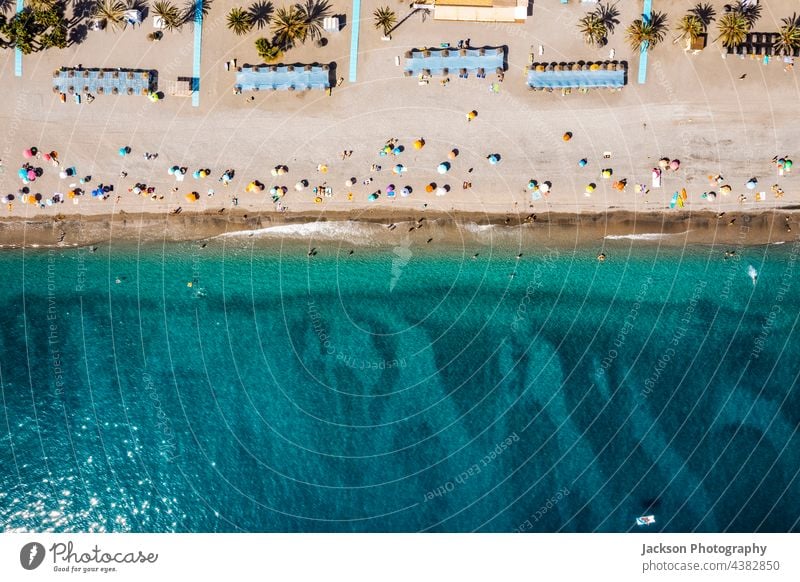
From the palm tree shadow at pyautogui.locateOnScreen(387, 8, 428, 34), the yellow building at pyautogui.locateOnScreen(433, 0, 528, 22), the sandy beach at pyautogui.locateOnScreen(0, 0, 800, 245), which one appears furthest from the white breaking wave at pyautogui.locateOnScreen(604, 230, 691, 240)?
the palm tree shadow at pyautogui.locateOnScreen(387, 8, 428, 34)

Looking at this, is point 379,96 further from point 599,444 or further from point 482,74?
point 599,444

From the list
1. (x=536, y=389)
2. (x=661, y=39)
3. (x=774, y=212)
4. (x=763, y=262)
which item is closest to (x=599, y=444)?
(x=536, y=389)

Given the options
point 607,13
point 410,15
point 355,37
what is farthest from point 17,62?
point 607,13

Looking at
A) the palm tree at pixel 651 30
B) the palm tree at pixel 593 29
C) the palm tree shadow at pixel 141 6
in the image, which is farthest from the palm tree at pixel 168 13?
the palm tree at pixel 651 30

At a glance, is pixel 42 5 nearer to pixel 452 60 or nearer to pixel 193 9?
pixel 193 9

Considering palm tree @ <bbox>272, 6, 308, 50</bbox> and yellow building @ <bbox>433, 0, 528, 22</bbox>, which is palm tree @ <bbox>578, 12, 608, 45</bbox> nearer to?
yellow building @ <bbox>433, 0, 528, 22</bbox>

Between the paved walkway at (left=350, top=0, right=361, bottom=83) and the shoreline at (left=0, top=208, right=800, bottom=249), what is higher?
the paved walkway at (left=350, top=0, right=361, bottom=83)
